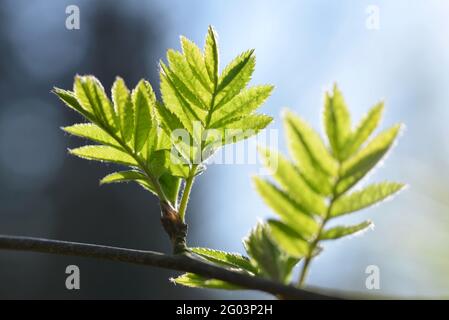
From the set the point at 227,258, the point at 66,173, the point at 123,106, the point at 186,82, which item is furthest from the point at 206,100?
the point at 66,173

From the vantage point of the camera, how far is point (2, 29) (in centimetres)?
1705

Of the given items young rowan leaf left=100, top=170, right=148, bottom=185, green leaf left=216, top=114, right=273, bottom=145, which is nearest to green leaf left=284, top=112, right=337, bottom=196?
green leaf left=216, top=114, right=273, bottom=145

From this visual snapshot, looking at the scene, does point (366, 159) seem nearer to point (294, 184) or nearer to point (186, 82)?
point (294, 184)

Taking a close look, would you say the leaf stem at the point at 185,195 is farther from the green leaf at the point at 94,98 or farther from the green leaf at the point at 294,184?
the green leaf at the point at 294,184

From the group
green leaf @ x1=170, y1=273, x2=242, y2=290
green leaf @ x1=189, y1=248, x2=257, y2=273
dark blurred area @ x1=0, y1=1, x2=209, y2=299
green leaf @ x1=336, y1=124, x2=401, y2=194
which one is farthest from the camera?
dark blurred area @ x1=0, y1=1, x2=209, y2=299

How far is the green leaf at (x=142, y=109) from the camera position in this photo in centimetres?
88

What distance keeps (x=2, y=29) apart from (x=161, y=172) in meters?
17.5

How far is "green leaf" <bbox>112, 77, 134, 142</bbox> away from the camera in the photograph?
87 cm

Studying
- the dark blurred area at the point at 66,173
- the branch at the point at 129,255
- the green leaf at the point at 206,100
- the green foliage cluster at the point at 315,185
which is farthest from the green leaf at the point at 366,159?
the dark blurred area at the point at 66,173

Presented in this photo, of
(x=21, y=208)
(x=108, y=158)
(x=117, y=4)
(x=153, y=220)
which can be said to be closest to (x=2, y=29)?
(x=117, y=4)

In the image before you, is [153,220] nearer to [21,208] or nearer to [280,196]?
[21,208]

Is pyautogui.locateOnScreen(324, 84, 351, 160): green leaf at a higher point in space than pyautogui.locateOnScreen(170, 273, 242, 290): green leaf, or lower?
higher

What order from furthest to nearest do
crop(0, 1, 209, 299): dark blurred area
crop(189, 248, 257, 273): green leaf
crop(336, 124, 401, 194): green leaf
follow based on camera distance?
crop(0, 1, 209, 299): dark blurred area → crop(189, 248, 257, 273): green leaf → crop(336, 124, 401, 194): green leaf

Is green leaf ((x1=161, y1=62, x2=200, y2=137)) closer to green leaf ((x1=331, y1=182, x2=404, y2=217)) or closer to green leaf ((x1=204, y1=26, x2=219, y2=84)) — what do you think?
green leaf ((x1=204, y1=26, x2=219, y2=84))
